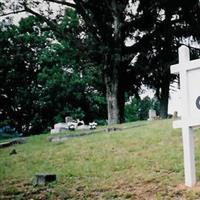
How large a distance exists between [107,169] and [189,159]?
2.10 meters

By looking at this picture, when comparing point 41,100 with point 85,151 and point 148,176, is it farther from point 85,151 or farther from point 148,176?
point 148,176

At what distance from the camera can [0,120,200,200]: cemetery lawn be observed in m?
6.35

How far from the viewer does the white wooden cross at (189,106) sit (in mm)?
6082

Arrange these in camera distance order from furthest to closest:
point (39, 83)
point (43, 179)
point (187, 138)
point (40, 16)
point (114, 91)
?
point (39, 83) < point (40, 16) < point (114, 91) < point (43, 179) < point (187, 138)

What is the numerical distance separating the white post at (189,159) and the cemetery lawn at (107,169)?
0.48ft

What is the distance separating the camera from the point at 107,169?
7965 millimetres

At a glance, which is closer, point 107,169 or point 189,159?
point 189,159

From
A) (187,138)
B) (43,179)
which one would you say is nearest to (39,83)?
(43,179)

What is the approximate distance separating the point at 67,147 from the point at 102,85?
15.4 m

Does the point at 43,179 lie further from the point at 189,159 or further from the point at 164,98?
the point at 164,98

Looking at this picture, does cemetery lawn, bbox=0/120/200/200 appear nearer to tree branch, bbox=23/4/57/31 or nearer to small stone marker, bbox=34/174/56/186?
small stone marker, bbox=34/174/56/186

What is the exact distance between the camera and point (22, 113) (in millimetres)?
40719

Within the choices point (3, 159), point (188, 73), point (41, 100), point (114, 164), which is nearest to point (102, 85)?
point (41, 100)

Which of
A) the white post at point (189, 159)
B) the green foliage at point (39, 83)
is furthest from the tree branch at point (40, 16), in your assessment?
the white post at point (189, 159)
